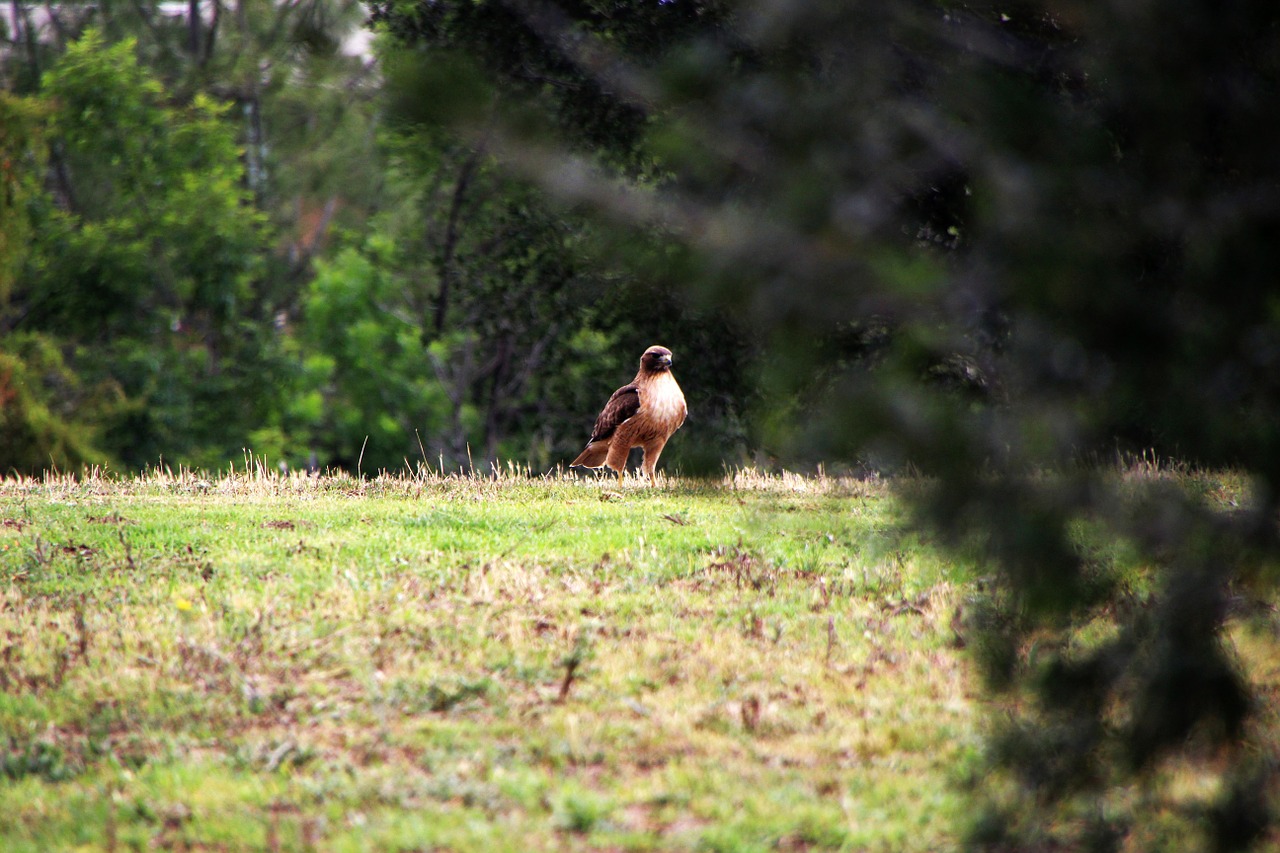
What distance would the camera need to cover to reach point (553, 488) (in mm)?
12555

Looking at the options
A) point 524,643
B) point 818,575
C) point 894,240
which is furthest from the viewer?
point 818,575

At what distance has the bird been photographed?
1274 centimetres

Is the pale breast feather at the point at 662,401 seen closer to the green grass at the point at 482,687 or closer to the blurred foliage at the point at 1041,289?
the green grass at the point at 482,687

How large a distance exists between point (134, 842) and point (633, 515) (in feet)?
19.5

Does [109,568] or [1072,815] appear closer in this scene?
[1072,815]

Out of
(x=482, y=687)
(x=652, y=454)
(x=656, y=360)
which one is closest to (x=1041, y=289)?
(x=482, y=687)

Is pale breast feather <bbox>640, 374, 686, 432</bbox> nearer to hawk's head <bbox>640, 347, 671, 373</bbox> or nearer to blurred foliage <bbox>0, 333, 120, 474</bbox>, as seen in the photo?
hawk's head <bbox>640, 347, 671, 373</bbox>

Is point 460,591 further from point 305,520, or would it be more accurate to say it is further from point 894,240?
point 894,240

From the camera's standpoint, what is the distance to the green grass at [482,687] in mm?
5227

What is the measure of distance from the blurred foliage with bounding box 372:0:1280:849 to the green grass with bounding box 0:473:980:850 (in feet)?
1.66

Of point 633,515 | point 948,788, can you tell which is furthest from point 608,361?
point 948,788

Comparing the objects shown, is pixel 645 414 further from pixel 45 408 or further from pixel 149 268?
pixel 149 268

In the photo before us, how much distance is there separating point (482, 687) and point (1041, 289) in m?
4.01

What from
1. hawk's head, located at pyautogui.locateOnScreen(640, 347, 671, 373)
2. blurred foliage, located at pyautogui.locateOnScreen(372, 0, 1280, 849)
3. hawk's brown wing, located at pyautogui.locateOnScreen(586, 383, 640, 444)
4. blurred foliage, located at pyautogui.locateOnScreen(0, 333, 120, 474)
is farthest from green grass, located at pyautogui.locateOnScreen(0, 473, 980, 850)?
blurred foliage, located at pyautogui.locateOnScreen(0, 333, 120, 474)
